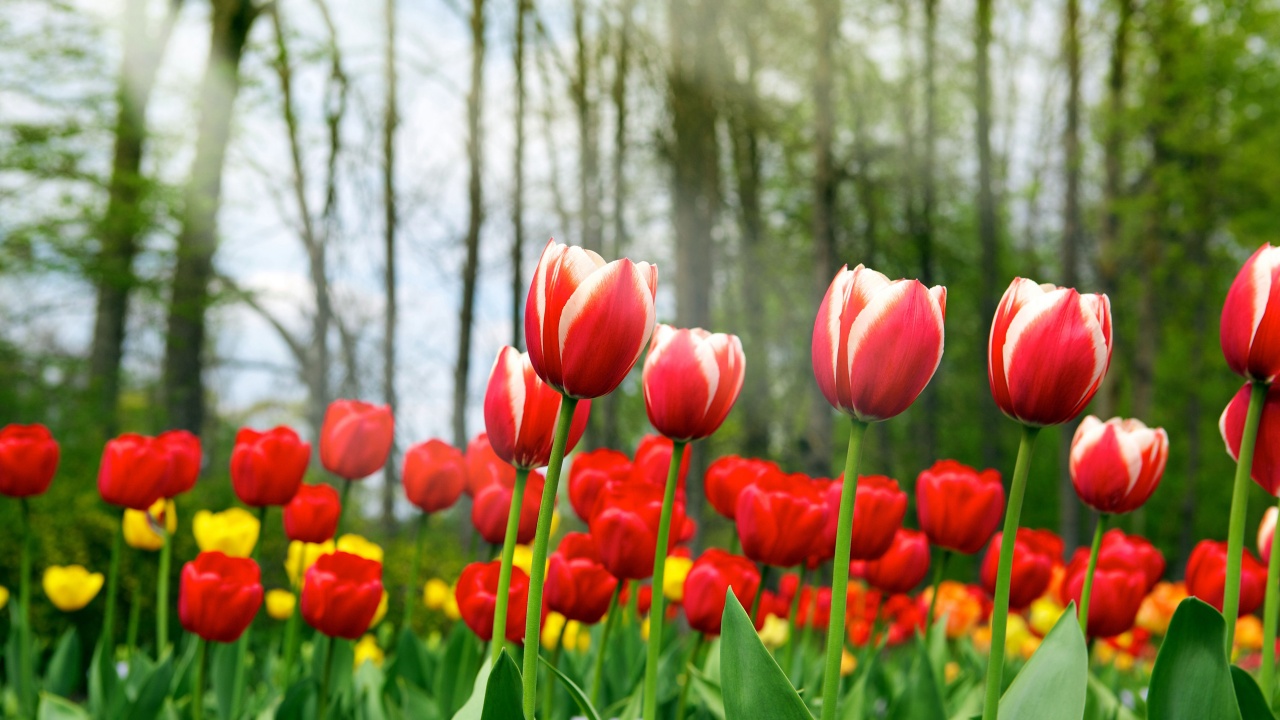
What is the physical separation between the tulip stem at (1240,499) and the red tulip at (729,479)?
891mm

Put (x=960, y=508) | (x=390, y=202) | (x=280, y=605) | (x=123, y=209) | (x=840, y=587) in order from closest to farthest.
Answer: (x=840, y=587)
(x=960, y=508)
(x=280, y=605)
(x=390, y=202)
(x=123, y=209)

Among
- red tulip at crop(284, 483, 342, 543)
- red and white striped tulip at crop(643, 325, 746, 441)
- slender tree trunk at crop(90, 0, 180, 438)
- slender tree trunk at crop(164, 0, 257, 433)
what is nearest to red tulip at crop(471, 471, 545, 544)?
red tulip at crop(284, 483, 342, 543)

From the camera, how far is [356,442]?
2.11 meters

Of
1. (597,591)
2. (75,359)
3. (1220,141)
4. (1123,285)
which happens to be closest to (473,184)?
(75,359)

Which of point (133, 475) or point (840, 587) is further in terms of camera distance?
point (133, 475)

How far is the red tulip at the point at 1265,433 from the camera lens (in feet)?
4.54

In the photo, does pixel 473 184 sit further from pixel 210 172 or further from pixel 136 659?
pixel 136 659

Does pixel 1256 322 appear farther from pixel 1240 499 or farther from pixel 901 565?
pixel 901 565

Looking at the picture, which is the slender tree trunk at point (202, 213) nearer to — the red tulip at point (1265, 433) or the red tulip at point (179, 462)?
the red tulip at point (179, 462)

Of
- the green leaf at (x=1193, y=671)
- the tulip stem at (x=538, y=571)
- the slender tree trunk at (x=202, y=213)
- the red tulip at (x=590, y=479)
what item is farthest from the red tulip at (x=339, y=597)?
the slender tree trunk at (x=202, y=213)

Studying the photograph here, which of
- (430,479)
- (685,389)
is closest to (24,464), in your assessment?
(430,479)

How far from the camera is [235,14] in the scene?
12.2 m

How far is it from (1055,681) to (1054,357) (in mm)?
379

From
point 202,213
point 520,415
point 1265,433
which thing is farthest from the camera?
point 202,213
